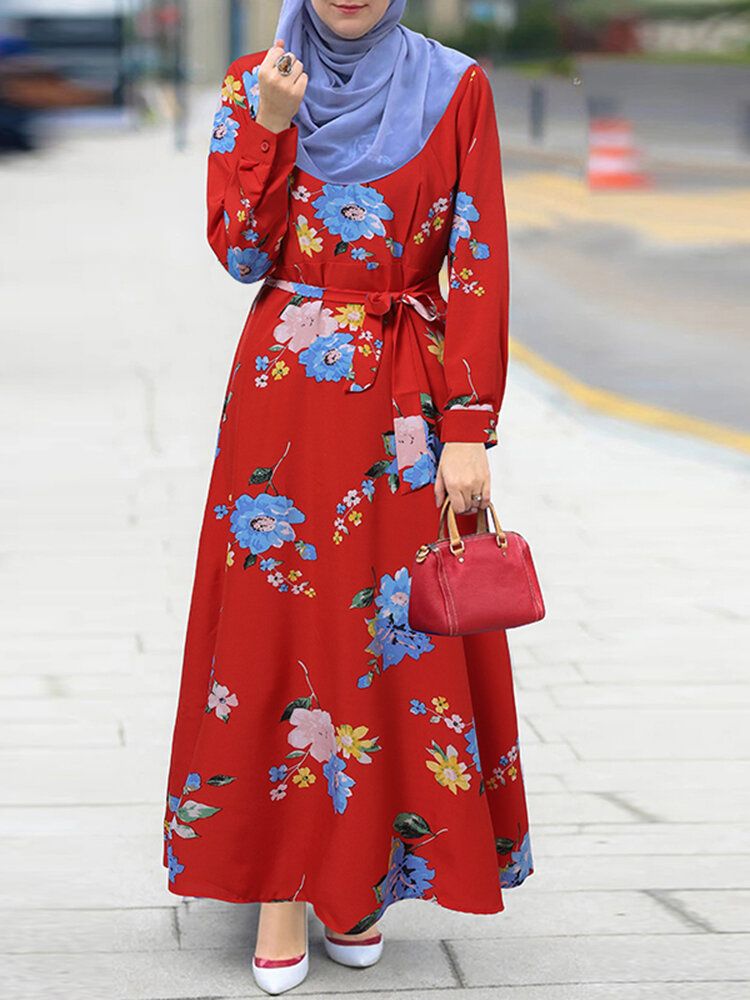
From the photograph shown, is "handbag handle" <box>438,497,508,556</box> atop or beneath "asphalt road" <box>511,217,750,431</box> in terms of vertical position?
atop

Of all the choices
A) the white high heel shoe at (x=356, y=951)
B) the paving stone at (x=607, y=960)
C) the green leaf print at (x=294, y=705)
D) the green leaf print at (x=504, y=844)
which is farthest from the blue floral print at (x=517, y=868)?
the green leaf print at (x=294, y=705)

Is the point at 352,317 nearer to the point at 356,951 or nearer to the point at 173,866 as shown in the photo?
the point at 173,866

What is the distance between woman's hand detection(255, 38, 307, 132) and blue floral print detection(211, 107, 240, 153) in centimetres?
11

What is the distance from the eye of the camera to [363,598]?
3.34m

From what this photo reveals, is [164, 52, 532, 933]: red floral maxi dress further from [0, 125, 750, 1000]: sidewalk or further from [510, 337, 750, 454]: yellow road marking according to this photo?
[510, 337, 750, 454]: yellow road marking

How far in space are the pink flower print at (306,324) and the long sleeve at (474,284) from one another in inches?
8.3

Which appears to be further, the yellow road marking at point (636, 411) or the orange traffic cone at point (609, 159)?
the orange traffic cone at point (609, 159)

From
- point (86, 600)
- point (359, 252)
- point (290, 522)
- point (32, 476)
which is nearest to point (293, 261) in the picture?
point (359, 252)

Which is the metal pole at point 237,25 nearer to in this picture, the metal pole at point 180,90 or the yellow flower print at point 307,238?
the metal pole at point 180,90

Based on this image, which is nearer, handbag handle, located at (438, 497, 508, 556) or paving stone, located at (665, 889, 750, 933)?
handbag handle, located at (438, 497, 508, 556)

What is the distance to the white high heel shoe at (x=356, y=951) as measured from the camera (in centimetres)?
355

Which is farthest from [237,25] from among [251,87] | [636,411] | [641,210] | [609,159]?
[251,87]

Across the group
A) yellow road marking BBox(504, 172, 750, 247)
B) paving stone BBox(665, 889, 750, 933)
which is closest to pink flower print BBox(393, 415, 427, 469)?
paving stone BBox(665, 889, 750, 933)

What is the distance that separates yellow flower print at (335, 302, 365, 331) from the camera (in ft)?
10.9
